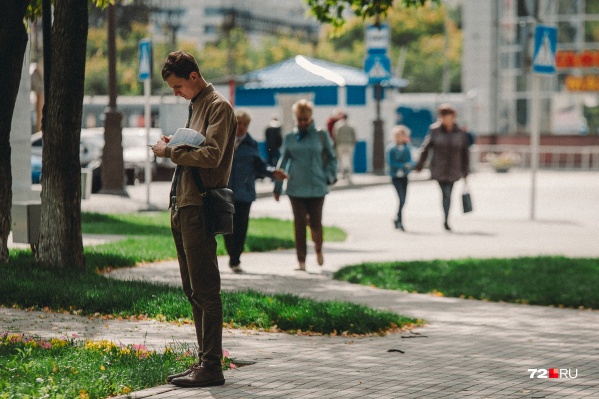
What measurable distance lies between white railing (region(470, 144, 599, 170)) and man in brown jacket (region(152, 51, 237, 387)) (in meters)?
40.3

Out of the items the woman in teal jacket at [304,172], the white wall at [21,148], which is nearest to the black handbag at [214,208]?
the woman in teal jacket at [304,172]

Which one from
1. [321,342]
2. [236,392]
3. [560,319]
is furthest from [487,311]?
[236,392]

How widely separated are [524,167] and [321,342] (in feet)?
137

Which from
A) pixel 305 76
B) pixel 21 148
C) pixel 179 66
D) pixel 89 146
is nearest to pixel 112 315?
pixel 179 66

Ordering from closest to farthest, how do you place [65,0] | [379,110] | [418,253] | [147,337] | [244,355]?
[244,355], [147,337], [65,0], [418,253], [379,110]

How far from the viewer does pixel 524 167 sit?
4947 cm

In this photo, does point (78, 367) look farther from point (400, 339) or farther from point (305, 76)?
point (305, 76)

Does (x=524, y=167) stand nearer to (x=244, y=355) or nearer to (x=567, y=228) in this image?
(x=567, y=228)

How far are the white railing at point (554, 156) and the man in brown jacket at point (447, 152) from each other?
27819 mm

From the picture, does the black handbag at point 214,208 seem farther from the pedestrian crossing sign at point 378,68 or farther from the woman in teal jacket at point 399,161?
the pedestrian crossing sign at point 378,68

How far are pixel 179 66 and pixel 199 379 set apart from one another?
1685 mm

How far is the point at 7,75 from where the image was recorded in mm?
11180

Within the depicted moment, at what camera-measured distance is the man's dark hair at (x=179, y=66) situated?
6797 millimetres

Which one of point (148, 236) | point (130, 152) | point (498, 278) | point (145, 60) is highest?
point (145, 60)
